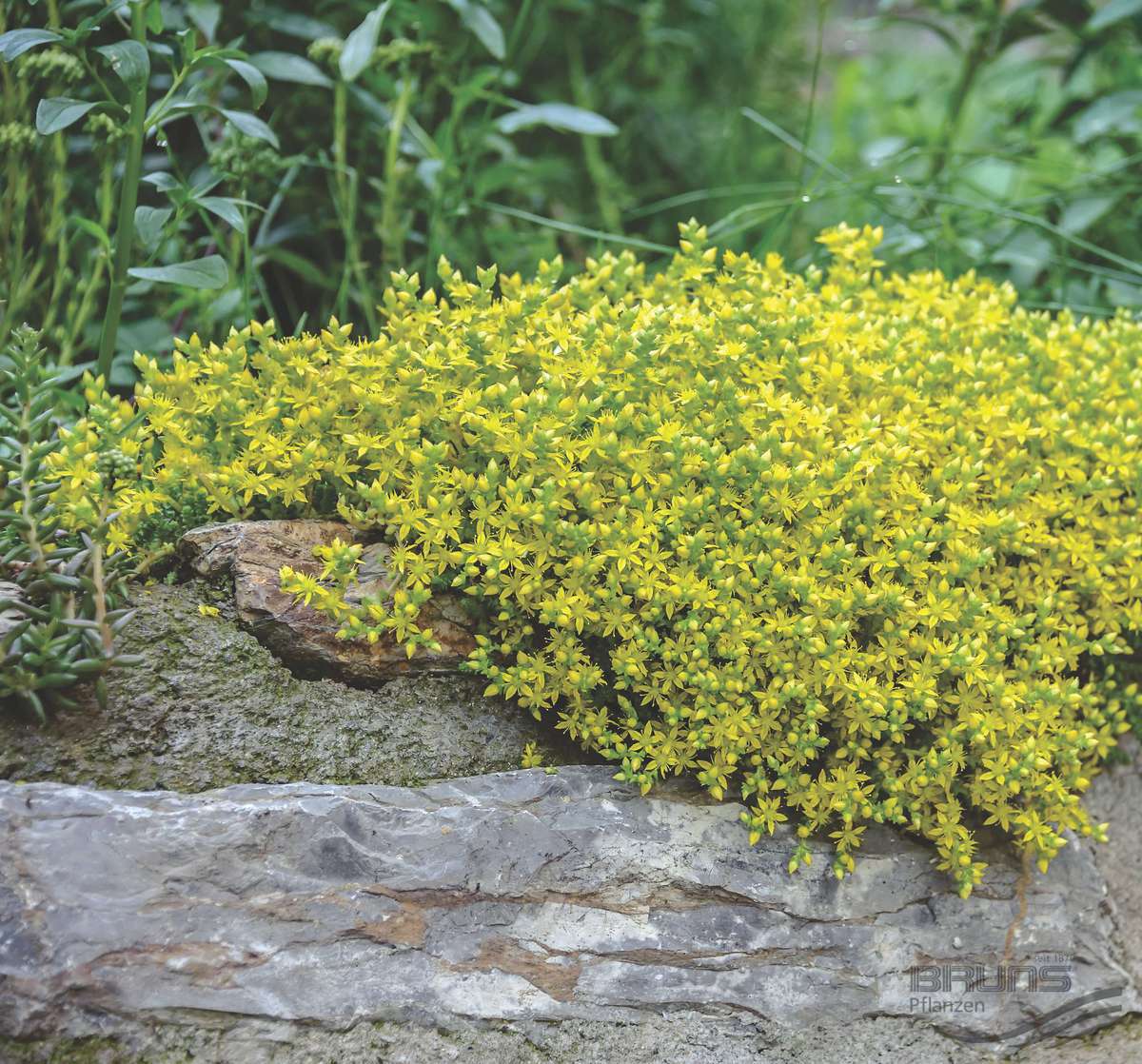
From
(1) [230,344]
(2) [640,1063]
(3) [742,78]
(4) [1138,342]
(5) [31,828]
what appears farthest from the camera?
(3) [742,78]

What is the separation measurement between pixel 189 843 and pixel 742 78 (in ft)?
15.0

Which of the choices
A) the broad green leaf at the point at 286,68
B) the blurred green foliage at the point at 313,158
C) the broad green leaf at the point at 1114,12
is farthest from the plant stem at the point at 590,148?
the broad green leaf at the point at 1114,12

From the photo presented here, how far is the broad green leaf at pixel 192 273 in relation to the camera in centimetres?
221

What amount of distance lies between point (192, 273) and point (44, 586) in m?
0.76

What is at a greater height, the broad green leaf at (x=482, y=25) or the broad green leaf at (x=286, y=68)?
the broad green leaf at (x=482, y=25)

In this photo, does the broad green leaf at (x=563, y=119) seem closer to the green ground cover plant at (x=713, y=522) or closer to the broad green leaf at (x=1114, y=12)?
the green ground cover plant at (x=713, y=522)

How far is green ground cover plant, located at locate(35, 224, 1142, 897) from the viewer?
6.24ft

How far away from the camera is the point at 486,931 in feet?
6.02

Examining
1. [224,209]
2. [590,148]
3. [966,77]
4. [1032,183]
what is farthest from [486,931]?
[1032,183]

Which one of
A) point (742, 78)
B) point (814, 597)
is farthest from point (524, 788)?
point (742, 78)

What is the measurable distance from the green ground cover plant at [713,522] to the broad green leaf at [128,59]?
1.82 feet

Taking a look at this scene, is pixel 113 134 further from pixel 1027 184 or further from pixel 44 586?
pixel 1027 184

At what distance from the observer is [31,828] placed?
5.49 feet

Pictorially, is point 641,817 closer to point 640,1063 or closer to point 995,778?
point 640,1063
